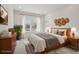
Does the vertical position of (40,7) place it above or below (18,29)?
above

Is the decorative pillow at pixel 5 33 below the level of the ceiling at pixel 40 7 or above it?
below

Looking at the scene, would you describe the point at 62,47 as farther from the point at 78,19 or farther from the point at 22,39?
the point at 22,39

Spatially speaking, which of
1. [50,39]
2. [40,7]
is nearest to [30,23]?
[40,7]

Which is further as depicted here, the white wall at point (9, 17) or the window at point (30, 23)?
the window at point (30, 23)

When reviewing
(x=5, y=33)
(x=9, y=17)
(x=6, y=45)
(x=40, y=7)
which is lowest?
(x=6, y=45)

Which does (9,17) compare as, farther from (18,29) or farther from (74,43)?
(74,43)

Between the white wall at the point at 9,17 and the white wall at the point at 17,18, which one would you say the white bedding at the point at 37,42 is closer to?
the white wall at the point at 17,18

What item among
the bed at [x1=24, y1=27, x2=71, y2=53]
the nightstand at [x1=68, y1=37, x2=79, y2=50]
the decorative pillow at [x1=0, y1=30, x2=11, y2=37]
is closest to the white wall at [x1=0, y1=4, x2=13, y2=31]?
the decorative pillow at [x1=0, y1=30, x2=11, y2=37]

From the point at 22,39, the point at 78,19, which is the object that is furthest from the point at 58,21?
the point at 22,39

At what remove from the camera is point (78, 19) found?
1989 mm

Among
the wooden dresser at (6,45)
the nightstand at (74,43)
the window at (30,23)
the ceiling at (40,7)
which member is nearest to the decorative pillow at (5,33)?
the wooden dresser at (6,45)

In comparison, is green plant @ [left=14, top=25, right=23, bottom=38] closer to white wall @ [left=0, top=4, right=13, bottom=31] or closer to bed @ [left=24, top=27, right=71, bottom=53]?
white wall @ [left=0, top=4, right=13, bottom=31]

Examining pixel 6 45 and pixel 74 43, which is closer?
pixel 6 45

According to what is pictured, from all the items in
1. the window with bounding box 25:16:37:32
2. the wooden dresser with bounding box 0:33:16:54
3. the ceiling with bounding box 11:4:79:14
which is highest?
the ceiling with bounding box 11:4:79:14
